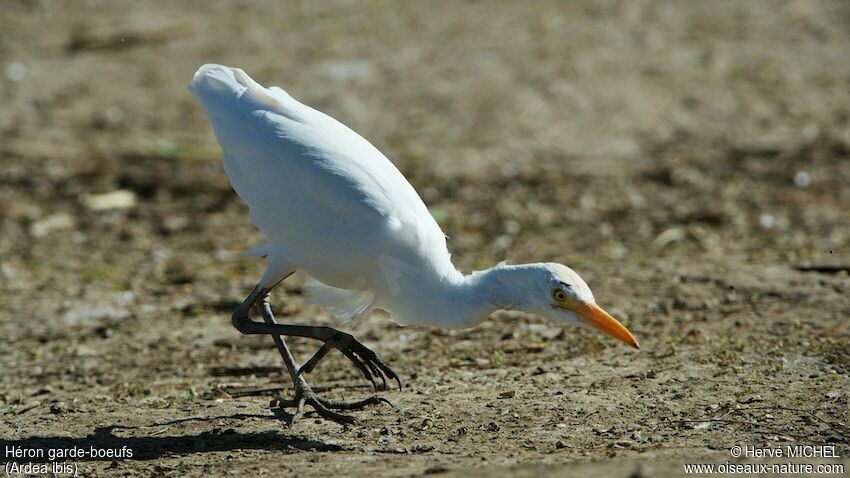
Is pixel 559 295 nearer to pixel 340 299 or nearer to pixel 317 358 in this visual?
pixel 340 299

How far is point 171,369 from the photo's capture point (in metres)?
6.92

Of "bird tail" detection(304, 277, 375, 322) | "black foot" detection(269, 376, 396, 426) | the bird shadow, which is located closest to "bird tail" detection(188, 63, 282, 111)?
"bird tail" detection(304, 277, 375, 322)

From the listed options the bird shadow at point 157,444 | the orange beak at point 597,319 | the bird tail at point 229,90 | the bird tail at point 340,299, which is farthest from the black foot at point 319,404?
the bird tail at point 229,90

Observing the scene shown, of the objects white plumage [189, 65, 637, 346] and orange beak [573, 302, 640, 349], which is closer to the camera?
orange beak [573, 302, 640, 349]

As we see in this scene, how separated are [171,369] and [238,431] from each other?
1.32m

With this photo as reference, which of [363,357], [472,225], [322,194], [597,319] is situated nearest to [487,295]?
[597,319]

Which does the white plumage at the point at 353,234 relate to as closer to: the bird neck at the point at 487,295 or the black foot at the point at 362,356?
the bird neck at the point at 487,295

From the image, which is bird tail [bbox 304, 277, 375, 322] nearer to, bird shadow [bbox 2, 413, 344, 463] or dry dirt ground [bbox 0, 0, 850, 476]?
dry dirt ground [bbox 0, 0, 850, 476]

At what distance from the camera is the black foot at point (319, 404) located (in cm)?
582

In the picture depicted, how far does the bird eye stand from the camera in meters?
5.39

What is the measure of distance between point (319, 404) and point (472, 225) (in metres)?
4.01

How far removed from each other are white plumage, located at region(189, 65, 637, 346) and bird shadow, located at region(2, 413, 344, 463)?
2.80 ft

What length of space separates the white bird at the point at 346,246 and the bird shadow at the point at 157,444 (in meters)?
0.33

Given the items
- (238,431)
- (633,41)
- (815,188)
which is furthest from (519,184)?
(238,431)
